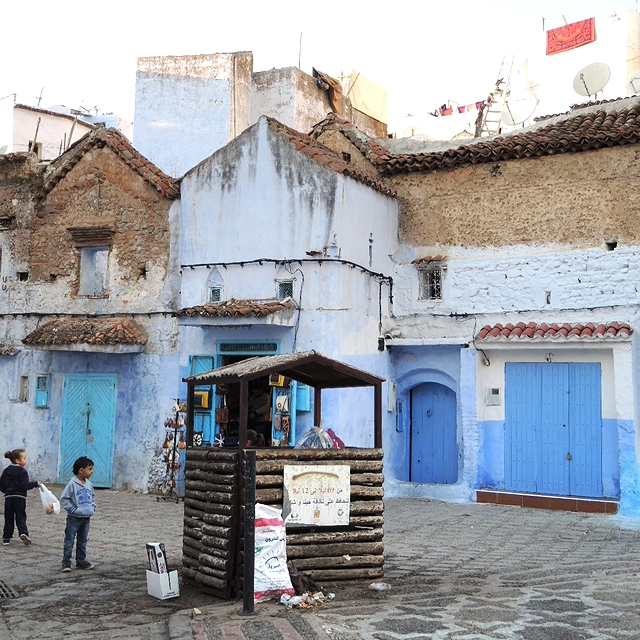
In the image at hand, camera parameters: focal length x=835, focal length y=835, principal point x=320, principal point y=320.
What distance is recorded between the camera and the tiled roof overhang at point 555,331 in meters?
14.6

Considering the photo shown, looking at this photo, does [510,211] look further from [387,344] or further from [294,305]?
[294,305]

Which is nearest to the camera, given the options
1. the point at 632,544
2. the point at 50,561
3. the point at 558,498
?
the point at 50,561

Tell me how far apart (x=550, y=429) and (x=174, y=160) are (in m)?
15.6

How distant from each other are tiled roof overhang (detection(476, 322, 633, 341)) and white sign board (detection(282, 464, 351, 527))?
302 inches

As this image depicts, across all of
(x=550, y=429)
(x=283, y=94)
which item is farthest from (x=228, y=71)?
(x=550, y=429)

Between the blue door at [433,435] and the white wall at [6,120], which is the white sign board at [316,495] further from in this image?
the white wall at [6,120]

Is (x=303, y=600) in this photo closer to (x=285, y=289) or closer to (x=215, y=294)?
(x=285, y=289)

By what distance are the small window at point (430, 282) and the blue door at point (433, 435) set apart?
183 centimetres

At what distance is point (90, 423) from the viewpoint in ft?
58.5

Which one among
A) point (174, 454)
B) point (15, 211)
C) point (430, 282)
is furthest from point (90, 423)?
point (430, 282)

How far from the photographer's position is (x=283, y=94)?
26.7 m

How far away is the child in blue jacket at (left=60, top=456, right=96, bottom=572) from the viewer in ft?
30.9

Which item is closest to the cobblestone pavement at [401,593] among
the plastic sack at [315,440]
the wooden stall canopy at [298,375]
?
the plastic sack at [315,440]

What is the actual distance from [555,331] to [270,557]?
8.90 m
